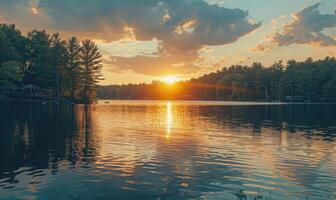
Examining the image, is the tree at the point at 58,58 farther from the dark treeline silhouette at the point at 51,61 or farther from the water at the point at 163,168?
the water at the point at 163,168

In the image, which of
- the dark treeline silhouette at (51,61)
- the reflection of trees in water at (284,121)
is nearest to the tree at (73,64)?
the dark treeline silhouette at (51,61)

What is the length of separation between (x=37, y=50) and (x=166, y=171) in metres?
107

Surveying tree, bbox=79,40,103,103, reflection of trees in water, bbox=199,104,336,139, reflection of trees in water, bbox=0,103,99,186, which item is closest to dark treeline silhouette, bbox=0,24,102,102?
tree, bbox=79,40,103,103

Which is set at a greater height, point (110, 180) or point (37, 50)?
point (37, 50)

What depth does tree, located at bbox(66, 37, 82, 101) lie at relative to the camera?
12544cm

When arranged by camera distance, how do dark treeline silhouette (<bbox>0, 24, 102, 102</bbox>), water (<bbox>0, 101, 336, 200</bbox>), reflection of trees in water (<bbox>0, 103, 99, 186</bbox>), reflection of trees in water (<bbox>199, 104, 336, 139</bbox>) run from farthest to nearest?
dark treeline silhouette (<bbox>0, 24, 102, 102</bbox>) → reflection of trees in water (<bbox>199, 104, 336, 139</bbox>) → reflection of trees in water (<bbox>0, 103, 99, 186</bbox>) → water (<bbox>0, 101, 336, 200</bbox>)

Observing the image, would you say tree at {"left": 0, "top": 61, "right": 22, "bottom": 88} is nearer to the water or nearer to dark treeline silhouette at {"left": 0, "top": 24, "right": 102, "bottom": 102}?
dark treeline silhouette at {"left": 0, "top": 24, "right": 102, "bottom": 102}

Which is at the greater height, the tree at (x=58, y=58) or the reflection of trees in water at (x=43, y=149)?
the tree at (x=58, y=58)

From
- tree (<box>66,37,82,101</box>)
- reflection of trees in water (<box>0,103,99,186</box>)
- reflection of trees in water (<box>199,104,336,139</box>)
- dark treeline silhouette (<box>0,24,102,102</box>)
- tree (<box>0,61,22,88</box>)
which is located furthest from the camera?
tree (<box>66,37,82,101</box>)

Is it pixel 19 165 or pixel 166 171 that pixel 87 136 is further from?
pixel 166 171

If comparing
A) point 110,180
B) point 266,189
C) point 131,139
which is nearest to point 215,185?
point 266,189

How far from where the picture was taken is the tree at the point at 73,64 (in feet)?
412

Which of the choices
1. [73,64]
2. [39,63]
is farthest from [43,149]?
[73,64]

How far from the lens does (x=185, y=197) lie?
1512 cm
